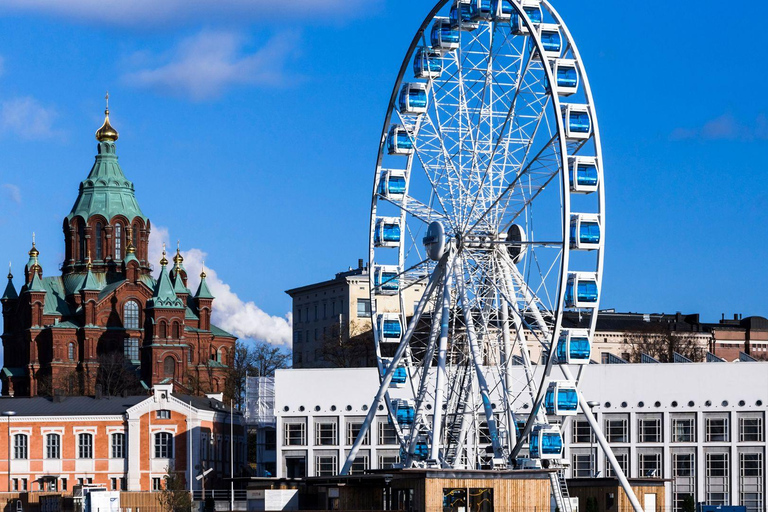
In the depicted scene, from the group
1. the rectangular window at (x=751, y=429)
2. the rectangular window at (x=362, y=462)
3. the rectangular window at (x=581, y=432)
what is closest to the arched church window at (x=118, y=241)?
the rectangular window at (x=362, y=462)

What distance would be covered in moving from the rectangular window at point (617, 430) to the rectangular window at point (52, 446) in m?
38.0

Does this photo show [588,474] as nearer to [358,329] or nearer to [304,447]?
[304,447]

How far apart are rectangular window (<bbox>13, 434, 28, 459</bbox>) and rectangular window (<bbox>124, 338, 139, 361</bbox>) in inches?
2476

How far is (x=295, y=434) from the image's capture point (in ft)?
340

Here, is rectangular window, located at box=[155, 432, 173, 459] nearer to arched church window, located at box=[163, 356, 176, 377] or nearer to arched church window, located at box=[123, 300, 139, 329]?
arched church window, located at box=[163, 356, 176, 377]

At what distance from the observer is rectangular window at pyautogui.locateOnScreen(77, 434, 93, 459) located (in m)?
113

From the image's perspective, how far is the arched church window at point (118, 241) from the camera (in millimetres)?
185375

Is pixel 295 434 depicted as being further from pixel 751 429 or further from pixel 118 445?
pixel 751 429

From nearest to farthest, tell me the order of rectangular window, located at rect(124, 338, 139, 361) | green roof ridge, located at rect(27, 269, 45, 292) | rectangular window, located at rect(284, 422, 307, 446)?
rectangular window, located at rect(284, 422, 307, 446) → rectangular window, located at rect(124, 338, 139, 361) → green roof ridge, located at rect(27, 269, 45, 292)

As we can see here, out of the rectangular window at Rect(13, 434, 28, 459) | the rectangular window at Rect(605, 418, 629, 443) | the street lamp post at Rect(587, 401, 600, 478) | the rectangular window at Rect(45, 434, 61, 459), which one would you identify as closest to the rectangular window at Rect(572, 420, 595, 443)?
the street lamp post at Rect(587, 401, 600, 478)

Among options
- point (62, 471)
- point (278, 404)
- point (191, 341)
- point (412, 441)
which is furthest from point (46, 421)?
point (191, 341)

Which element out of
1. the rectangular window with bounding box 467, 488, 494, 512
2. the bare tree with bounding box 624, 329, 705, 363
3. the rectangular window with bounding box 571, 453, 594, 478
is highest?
the bare tree with bounding box 624, 329, 705, 363

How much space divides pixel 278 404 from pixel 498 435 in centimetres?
4006

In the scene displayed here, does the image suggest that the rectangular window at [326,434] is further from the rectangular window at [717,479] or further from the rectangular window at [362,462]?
the rectangular window at [717,479]
